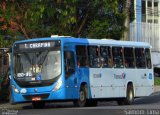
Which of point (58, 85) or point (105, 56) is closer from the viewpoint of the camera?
point (58, 85)

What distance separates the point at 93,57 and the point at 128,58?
2.98 m

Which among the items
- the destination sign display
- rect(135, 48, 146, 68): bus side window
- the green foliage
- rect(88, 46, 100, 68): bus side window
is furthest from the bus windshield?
rect(135, 48, 146, 68): bus side window

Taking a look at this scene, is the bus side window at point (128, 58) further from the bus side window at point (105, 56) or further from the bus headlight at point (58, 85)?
the bus headlight at point (58, 85)

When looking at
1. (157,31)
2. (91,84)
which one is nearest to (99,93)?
(91,84)

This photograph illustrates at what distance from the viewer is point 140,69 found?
29719 mm

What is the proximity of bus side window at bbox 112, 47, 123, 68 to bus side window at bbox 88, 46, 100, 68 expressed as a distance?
1370mm

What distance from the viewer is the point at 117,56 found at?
91.9 ft

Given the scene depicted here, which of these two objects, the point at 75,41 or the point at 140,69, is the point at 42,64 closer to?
the point at 75,41

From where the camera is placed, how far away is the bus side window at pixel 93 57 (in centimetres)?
2614

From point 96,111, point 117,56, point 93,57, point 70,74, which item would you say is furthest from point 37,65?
point 117,56

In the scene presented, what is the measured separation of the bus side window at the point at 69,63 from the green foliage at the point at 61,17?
15.5 feet

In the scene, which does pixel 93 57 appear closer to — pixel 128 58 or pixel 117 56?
pixel 117 56

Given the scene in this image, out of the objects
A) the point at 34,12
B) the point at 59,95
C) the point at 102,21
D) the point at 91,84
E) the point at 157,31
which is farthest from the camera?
the point at 157,31

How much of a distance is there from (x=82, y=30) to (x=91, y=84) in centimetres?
638
